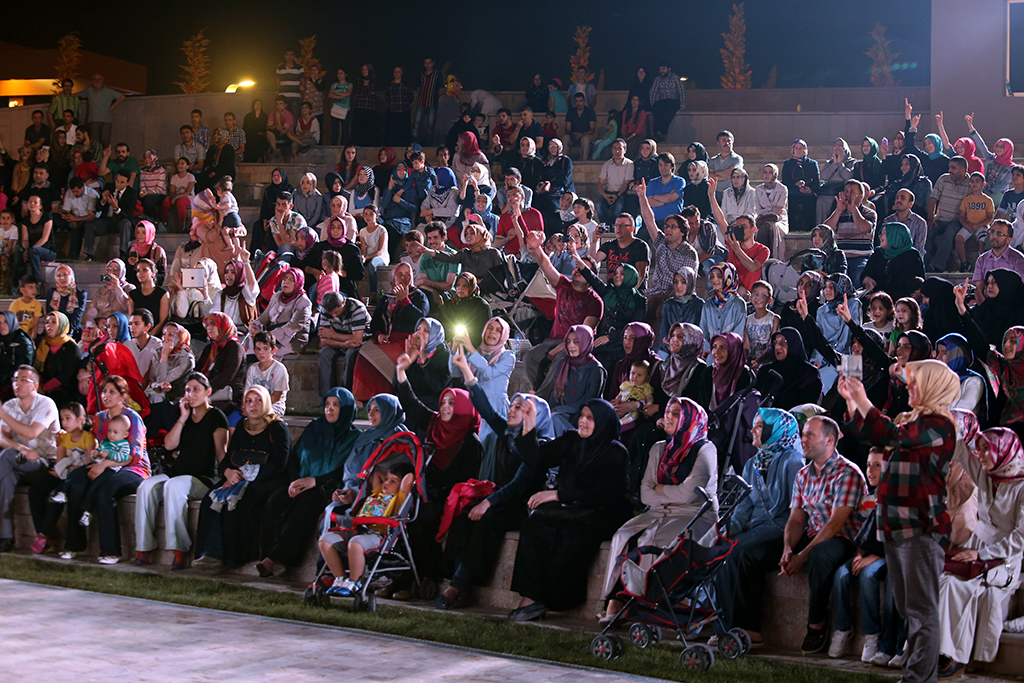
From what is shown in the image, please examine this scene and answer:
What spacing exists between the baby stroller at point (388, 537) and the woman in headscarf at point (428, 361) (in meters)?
1.16

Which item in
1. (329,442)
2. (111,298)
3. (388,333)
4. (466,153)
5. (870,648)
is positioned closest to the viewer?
(870,648)

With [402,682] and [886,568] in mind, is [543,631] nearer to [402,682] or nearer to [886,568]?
[402,682]

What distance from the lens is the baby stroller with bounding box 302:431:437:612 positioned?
6.84 metres

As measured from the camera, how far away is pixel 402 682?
525cm

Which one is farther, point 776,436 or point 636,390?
point 636,390

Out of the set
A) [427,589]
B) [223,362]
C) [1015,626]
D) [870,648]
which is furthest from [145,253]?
[1015,626]

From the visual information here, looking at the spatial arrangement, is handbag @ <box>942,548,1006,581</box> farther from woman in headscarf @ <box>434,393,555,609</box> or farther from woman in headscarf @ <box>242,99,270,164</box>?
woman in headscarf @ <box>242,99,270,164</box>

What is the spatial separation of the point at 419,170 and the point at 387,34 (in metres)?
13.1

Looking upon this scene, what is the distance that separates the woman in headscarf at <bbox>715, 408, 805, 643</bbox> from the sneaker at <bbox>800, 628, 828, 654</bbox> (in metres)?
0.28

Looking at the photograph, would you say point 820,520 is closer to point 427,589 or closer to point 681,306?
point 427,589

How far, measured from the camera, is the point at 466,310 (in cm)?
912

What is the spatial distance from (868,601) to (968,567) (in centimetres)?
50

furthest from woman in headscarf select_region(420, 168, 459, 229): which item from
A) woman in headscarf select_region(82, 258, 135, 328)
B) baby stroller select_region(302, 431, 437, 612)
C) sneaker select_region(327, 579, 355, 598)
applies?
sneaker select_region(327, 579, 355, 598)

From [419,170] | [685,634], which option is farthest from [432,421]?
[419,170]
